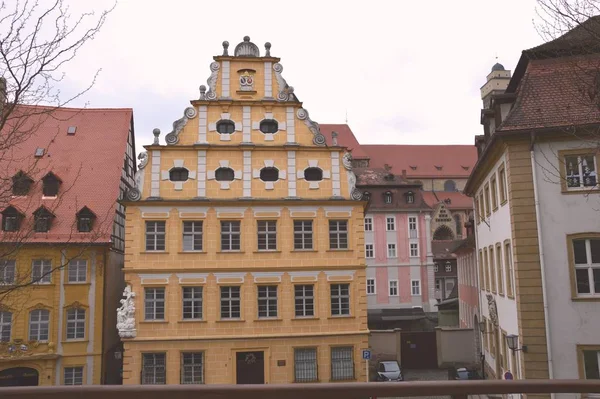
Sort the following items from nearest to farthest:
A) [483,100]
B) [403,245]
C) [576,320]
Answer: [576,320], [403,245], [483,100]

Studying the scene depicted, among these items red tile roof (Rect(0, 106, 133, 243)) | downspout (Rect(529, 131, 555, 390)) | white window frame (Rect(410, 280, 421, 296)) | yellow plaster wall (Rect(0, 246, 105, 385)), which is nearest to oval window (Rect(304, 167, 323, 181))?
red tile roof (Rect(0, 106, 133, 243))

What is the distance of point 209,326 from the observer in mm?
20125

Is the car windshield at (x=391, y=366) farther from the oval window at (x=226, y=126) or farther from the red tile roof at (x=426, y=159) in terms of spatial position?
the red tile roof at (x=426, y=159)

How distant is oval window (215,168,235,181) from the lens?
69.4 ft

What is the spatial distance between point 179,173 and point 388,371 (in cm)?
1305

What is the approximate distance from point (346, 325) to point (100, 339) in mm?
10017

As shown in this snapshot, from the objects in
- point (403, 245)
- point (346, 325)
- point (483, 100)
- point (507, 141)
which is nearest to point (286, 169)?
point (346, 325)

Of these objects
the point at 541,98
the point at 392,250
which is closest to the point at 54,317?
the point at 541,98

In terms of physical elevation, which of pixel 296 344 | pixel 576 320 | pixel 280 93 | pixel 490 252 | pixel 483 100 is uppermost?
pixel 483 100

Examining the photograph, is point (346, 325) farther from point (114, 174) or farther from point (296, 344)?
point (114, 174)

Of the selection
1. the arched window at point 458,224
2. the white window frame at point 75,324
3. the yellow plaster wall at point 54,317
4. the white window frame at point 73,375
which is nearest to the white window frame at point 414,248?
the arched window at point 458,224

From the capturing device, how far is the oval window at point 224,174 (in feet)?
69.4

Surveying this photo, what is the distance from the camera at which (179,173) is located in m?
21.1

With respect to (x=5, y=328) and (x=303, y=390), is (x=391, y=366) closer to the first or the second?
(x=5, y=328)
